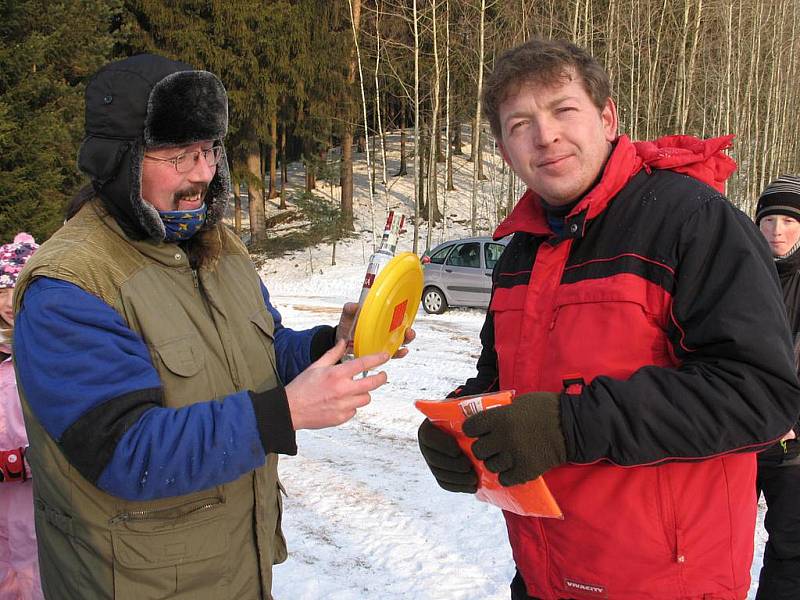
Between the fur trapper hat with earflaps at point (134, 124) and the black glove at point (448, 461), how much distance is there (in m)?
1.03

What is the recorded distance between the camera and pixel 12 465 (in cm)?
265

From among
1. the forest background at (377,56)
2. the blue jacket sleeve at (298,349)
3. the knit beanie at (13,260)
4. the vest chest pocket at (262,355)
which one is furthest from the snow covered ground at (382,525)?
the forest background at (377,56)

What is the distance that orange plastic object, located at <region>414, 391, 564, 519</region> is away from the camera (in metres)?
1.59

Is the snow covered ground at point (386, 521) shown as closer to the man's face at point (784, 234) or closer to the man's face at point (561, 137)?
the man's face at point (784, 234)

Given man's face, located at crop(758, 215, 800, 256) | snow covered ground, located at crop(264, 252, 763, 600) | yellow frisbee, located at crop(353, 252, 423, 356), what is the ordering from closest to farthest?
Result: 1. yellow frisbee, located at crop(353, 252, 423, 356)
2. man's face, located at crop(758, 215, 800, 256)
3. snow covered ground, located at crop(264, 252, 763, 600)

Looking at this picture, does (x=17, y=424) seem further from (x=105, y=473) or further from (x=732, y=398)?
(x=732, y=398)

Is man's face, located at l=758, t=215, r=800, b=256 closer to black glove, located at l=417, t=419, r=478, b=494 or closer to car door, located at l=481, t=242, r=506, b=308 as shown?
black glove, located at l=417, t=419, r=478, b=494

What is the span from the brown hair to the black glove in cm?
109

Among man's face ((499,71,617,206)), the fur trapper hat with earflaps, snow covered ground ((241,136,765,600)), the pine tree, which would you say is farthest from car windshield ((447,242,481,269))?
the fur trapper hat with earflaps

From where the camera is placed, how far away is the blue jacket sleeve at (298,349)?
2.34 metres

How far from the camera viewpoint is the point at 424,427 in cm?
203

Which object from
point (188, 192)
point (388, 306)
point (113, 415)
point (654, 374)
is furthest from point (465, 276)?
point (113, 415)

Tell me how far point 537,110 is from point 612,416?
938 mm

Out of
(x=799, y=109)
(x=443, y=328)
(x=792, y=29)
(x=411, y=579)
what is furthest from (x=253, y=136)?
(x=799, y=109)
